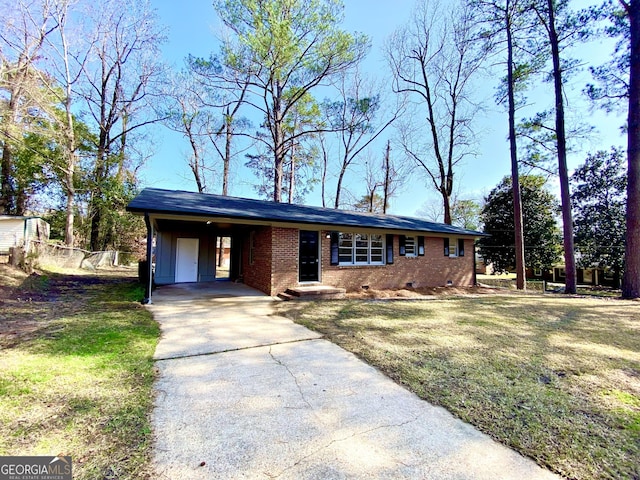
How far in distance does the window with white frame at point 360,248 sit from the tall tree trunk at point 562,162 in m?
7.66

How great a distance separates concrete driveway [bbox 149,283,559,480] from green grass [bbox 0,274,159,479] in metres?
0.18

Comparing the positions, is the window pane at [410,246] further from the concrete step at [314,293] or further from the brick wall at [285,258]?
the brick wall at [285,258]

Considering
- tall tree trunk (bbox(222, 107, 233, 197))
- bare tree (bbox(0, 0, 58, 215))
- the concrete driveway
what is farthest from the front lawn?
tall tree trunk (bbox(222, 107, 233, 197))

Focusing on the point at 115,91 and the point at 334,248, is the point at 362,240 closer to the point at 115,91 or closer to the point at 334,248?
the point at 334,248

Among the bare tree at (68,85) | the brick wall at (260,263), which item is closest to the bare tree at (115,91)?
the bare tree at (68,85)

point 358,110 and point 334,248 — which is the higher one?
point 358,110

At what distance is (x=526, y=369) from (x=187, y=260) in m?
11.5

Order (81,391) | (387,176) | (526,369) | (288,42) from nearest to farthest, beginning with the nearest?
(81,391) < (526,369) < (288,42) < (387,176)

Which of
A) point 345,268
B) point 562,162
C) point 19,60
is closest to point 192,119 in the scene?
point 19,60

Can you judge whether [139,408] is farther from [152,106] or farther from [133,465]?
[152,106]

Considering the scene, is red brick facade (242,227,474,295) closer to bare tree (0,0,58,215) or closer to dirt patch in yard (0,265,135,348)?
dirt patch in yard (0,265,135,348)

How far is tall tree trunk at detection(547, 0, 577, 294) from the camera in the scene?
470 inches

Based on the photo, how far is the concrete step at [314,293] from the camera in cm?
854

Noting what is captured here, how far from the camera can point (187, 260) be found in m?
11.9
